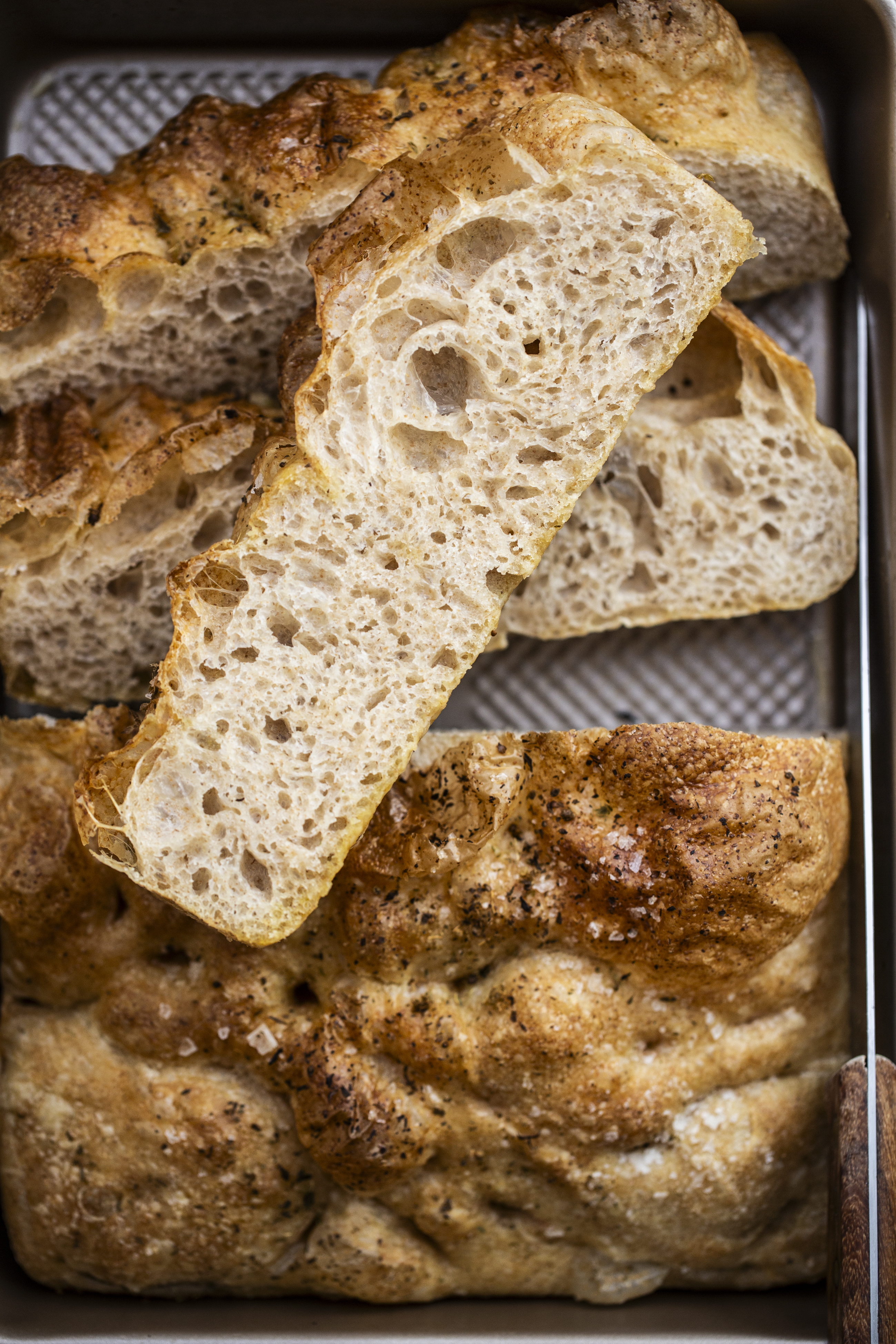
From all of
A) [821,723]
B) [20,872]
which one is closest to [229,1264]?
[20,872]

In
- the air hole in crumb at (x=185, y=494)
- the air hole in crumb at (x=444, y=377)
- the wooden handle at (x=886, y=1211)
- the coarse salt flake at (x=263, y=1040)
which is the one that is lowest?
the wooden handle at (x=886, y=1211)

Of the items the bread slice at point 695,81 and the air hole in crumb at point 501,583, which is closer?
the air hole in crumb at point 501,583

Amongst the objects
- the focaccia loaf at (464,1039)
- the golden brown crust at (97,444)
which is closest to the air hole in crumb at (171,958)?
the focaccia loaf at (464,1039)

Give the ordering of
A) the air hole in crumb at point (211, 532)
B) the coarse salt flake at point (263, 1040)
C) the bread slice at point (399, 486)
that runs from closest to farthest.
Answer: the bread slice at point (399, 486), the coarse salt flake at point (263, 1040), the air hole in crumb at point (211, 532)

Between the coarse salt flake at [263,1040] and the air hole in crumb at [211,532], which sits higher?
the air hole in crumb at [211,532]

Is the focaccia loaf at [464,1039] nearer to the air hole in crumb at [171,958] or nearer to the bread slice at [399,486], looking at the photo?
the air hole in crumb at [171,958]

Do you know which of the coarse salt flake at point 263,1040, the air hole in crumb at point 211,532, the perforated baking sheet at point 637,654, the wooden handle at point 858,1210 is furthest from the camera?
the perforated baking sheet at point 637,654

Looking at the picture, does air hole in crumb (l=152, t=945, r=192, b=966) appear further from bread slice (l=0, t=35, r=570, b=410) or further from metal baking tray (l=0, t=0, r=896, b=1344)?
bread slice (l=0, t=35, r=570, b=410)
